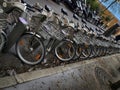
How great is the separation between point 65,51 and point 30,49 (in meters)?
1.82

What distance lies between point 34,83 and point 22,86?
1.44 feet

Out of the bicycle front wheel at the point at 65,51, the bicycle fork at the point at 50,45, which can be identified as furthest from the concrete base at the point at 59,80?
the bicycle fork at the point at 50,45

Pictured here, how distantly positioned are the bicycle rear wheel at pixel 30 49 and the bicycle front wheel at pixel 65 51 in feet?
4.18

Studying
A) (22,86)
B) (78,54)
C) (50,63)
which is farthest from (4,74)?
(78,54)

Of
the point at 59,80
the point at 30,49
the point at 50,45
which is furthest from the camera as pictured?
the point at 50,45

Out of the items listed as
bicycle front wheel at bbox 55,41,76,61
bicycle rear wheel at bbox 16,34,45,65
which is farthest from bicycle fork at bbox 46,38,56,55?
bicycle rear wheel at bbox 16,34,45,65

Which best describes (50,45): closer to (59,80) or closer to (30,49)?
(30,49)

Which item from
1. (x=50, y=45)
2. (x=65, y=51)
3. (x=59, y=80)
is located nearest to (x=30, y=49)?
(x=50, y=45)

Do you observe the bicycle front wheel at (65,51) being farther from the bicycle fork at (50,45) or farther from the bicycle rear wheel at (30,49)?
the bicycle rear wheel at (30,49)

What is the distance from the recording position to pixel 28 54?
211 inches

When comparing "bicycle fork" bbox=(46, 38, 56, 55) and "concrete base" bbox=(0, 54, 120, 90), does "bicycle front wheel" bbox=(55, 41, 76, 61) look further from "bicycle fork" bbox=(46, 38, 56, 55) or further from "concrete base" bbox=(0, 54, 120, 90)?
"bicycle fork" bbox=(46, 38, 56, 55)

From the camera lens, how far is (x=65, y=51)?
6.84 meters

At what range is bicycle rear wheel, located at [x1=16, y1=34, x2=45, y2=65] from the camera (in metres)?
4.91

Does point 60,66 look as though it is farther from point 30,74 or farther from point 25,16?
point 25,16
